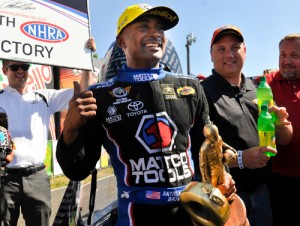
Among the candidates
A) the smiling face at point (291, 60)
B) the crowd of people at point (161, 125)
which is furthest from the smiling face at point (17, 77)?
the smiling face at point (291, 60)

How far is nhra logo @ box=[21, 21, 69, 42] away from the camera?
3.01m

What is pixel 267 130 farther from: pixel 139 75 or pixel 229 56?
pixel 139 75

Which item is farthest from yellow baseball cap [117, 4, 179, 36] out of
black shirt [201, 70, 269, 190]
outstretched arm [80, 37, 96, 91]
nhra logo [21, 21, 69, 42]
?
nhra logo [21, 21, 69, 42]

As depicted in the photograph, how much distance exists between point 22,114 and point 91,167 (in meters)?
1.88

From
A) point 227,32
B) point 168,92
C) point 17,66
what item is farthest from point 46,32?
point 168,92

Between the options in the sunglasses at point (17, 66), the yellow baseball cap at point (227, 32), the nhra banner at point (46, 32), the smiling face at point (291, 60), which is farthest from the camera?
the sunglasses at point (17, 66)

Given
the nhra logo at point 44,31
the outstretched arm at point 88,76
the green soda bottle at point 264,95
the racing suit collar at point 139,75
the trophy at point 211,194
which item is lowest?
the trophy at point 211,194

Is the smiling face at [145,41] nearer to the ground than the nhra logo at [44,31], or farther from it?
nearer to the ground

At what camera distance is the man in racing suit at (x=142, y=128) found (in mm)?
1486

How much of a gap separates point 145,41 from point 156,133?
1.61ft

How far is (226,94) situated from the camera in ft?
7.95

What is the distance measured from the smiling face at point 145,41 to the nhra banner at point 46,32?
140 centimetres

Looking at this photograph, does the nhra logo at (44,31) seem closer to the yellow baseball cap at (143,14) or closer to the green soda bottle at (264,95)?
the yellow baseball cap at (143,14)

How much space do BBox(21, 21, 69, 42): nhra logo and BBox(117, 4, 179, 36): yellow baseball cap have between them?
1.52 m
